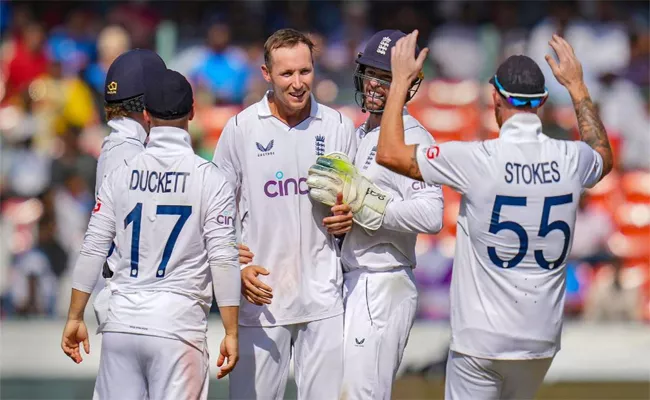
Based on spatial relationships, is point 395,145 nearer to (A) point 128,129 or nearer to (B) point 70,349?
(A) point 128,129

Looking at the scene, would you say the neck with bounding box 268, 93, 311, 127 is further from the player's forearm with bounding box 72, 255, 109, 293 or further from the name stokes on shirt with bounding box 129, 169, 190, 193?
the player's forearm with bounding box 72, 255, 109, 293

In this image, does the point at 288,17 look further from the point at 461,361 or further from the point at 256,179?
the point at 461,361

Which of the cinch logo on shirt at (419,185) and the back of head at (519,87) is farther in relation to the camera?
the cinch logo on shirt at (419,185)

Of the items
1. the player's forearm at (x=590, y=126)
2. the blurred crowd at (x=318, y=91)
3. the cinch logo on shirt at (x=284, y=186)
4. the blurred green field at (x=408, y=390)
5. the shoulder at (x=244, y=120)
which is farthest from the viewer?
the blurred crowd at (x=318, y=91)

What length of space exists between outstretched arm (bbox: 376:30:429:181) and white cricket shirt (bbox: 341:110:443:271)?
550 mm

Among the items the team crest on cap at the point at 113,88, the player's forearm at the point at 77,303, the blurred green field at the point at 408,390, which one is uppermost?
the team crest on cap at the point at 113,88

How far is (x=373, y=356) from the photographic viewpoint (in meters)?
6.00

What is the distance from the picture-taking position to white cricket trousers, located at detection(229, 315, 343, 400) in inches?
239

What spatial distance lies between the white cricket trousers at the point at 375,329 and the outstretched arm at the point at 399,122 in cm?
89

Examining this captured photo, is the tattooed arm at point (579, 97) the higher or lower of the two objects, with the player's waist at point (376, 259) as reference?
higher

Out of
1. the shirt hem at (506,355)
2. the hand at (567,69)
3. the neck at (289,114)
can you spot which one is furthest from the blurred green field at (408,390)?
the hand at (567,69)

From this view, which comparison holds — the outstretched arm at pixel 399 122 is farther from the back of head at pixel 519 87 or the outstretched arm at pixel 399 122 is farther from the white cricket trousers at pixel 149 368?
the white cricket trousers at pixel 149 368

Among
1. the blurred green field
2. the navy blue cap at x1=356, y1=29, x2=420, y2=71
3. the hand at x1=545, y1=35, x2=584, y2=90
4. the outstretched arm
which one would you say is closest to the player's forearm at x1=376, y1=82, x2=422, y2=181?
the outstretched arm

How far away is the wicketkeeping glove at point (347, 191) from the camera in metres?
5.89
